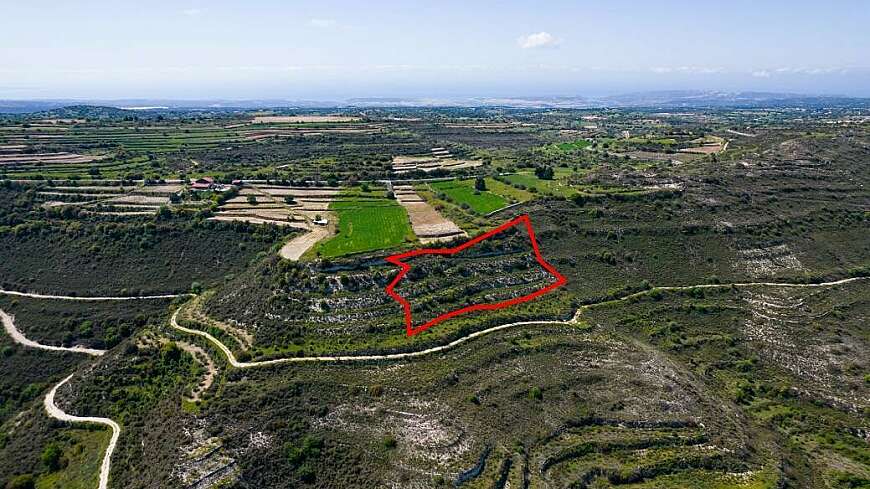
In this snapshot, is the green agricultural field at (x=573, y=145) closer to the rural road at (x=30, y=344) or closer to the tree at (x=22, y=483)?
the rural road at (x=30, y=344)

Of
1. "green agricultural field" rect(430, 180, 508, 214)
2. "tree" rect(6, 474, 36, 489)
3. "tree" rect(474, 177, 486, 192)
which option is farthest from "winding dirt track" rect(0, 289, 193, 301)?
"tree" rect(474, 177, 486, 192)

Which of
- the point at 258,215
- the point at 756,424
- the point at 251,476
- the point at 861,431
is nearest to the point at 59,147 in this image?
the point at 258,215

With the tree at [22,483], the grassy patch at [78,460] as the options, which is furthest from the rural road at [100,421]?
the tree at [22,483]

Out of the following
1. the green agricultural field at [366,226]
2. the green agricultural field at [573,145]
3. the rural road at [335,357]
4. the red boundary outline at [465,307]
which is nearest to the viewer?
the rural road at [335,357]

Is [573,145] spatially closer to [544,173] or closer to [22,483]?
[544,173]

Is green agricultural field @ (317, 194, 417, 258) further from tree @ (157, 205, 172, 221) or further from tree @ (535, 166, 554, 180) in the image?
tree @ (535, 166, 554, 180)

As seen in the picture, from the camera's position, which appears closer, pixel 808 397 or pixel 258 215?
pixel 808 397

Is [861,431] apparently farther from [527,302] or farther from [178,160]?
[178,160]
